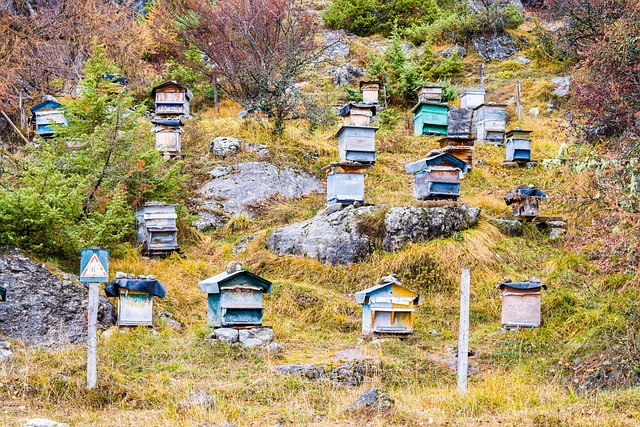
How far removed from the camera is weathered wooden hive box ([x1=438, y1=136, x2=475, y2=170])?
20.3 metres

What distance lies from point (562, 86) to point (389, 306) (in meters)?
20.9

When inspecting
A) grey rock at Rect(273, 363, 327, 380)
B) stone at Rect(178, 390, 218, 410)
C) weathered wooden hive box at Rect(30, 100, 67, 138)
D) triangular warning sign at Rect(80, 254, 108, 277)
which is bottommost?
stone at Rect(178, 390, 218, 410)

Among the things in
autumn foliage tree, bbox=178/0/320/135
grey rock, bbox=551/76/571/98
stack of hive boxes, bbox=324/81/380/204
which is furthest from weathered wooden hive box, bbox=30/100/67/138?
grey rock, bbox=551/76/571/98

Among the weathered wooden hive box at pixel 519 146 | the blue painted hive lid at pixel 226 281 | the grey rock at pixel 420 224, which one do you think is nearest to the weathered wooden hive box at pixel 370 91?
the weathered wooden hive box at pixel 519 146

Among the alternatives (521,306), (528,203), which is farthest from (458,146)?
(521,306)

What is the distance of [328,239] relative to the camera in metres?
16.5

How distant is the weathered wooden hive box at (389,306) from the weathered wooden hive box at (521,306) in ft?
5.69

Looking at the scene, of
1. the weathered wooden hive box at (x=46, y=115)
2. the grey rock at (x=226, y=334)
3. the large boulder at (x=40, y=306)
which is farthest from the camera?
the weathered wooden hive box at (x=46, y=115)

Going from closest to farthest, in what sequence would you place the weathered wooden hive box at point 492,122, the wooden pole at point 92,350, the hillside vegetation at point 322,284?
the hillside vegetation at point 322,284
the wooden pole at point 92,350
the weathered wooden hive box at point 492,122

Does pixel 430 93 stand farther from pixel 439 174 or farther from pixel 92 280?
pixel 92 280

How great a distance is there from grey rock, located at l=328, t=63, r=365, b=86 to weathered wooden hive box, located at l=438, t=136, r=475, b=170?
497 inches

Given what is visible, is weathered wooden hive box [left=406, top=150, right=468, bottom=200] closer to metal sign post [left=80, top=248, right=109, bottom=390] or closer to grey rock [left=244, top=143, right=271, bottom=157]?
grey rock [left=244, top=143, right=271, bottom=157]

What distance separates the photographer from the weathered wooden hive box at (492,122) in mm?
24234

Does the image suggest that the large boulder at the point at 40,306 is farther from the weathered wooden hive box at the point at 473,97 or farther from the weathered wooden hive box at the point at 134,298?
the weathered wooden hive box at the point at 473,97
